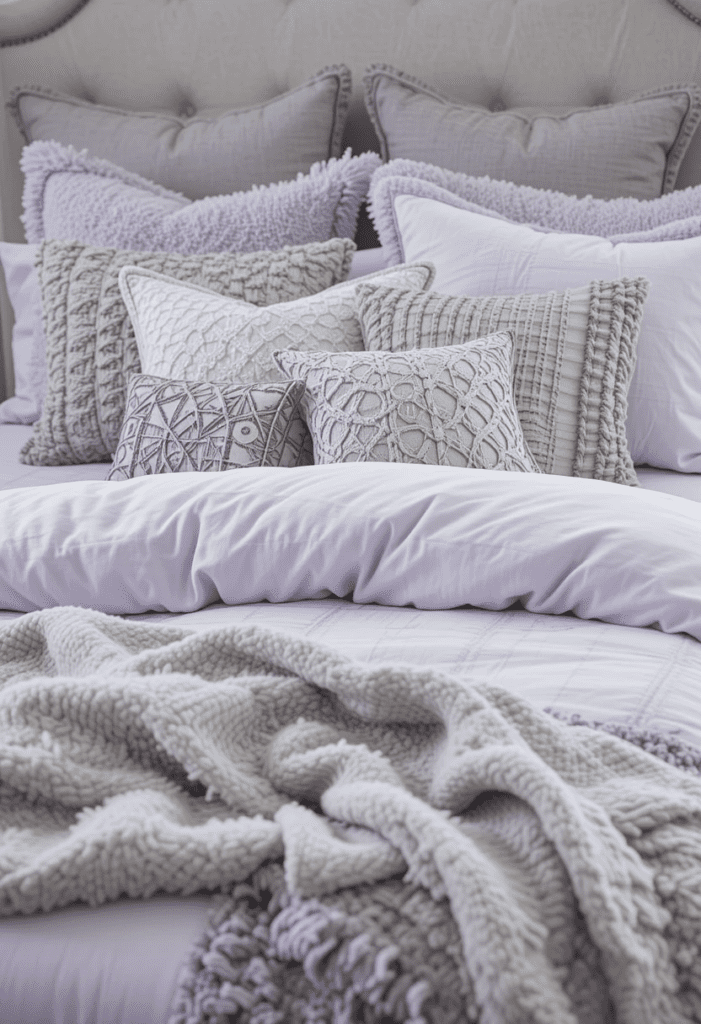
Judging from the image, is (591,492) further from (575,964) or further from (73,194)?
(73,194)

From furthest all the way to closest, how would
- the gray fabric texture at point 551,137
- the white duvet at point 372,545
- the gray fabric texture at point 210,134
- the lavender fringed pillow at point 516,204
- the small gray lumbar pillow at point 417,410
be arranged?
the gray fabric texture at point 210,134 → the gray fabric texture at point 551,137 → the lavender fringed pillow at point 516,204 → the small gray lumbar pillow at point 417,410 → the white duvet at point 372,545

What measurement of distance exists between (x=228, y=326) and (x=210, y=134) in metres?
0.78

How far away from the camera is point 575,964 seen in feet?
1.66

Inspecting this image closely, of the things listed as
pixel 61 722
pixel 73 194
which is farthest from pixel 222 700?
pixel 73 194

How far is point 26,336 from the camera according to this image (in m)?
1.99

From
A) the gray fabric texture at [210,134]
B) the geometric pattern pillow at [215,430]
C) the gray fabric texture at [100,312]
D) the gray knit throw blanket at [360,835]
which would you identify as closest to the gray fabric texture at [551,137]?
the gray fabric texture at [210,134]

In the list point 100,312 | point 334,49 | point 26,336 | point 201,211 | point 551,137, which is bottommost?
point 26,336

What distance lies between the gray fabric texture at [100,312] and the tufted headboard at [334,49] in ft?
1.86

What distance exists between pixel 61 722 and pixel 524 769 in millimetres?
320

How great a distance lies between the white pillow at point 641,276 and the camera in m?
1.58

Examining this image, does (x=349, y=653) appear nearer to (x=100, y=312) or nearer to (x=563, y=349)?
(x=563, y=349)

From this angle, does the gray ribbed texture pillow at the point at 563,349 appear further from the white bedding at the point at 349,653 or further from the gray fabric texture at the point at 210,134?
the gray fabric texture at the point at 210,134

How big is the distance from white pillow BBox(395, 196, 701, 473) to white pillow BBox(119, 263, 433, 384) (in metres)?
0.12

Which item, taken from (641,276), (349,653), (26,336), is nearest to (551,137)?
(641,276)
